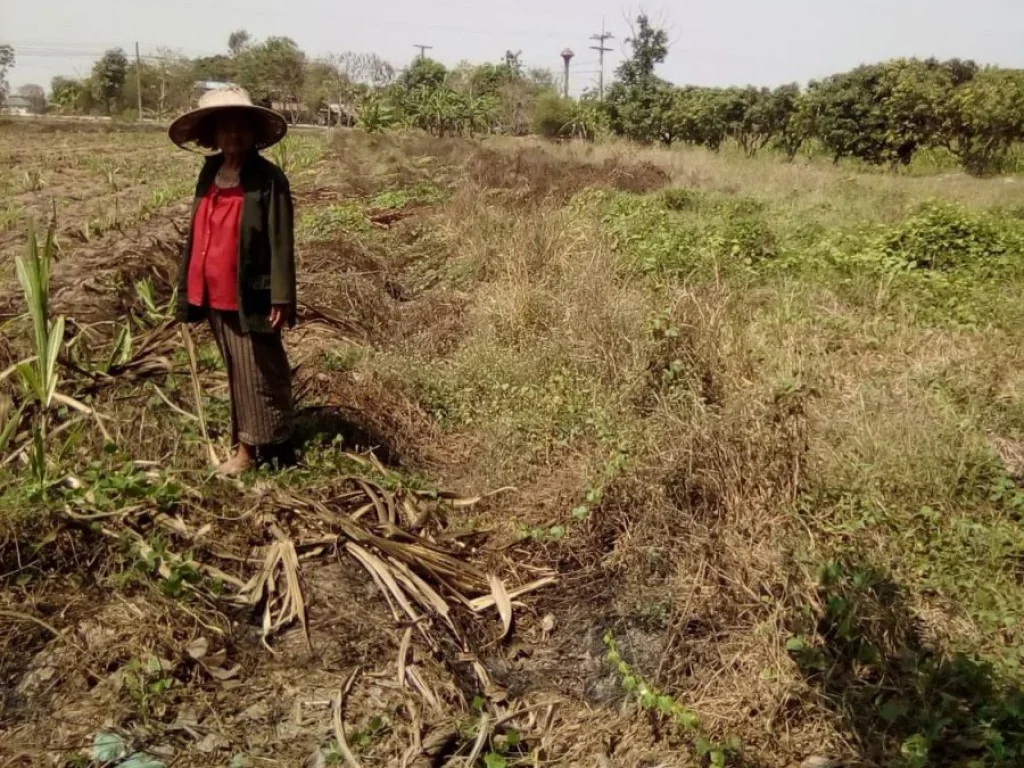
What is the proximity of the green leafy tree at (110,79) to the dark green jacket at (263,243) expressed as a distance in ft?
160

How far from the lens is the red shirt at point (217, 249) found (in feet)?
10.6

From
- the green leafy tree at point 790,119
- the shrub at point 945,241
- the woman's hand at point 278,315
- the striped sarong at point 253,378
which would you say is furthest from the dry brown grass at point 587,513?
the green leafy tree at point 790,119

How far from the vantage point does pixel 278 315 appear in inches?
129

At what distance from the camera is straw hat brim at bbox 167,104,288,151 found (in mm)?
3152

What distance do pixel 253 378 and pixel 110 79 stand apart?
50279 millimetres

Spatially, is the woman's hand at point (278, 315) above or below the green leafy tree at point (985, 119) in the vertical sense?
below

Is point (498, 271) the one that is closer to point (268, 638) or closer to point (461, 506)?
point (461, 506)

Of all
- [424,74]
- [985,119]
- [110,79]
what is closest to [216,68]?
[110,79]

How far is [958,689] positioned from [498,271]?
4.72m

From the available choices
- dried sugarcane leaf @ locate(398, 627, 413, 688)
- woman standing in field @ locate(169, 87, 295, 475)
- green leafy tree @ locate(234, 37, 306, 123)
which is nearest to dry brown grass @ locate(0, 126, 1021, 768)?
dried sugarcane leaf @ locate(398, 627, 413, 688)

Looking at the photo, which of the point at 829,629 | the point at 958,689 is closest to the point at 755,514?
the point at 829,629

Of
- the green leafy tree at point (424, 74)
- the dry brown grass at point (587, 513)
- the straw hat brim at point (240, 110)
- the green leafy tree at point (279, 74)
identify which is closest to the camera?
the dry brown grass at point (587, 513)

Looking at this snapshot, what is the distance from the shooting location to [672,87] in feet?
82.7

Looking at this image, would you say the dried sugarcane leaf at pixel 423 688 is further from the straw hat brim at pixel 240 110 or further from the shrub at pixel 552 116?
the shrub at pixel 552 116
